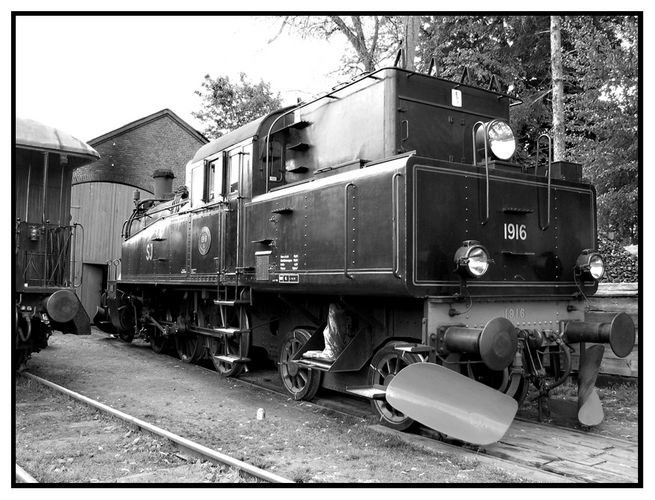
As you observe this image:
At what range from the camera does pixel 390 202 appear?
5.58 meters

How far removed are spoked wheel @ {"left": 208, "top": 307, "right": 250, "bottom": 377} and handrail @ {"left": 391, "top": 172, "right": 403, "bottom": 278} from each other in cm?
349

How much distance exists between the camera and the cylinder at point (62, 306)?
307 inches

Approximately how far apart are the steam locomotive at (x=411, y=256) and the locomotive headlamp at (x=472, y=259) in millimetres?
15

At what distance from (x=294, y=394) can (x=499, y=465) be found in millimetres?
3310

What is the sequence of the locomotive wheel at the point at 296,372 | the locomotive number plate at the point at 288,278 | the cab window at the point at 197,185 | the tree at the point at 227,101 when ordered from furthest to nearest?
the tree at the point at 227,101 → the cab window at the point at 197,185 → the locomotive wheel at the point at 296,372 → the locomotive number plate at the point at 288,278

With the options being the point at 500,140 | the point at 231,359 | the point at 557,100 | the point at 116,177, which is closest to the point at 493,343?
the point at 500,140

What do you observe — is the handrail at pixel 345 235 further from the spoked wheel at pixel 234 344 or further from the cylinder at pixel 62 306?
the cylinder at pixel 62 306

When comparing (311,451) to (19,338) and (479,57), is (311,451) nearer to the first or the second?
(19,338)

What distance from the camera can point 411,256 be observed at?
5.41 m

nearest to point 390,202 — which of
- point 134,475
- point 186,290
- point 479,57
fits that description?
point 134,475

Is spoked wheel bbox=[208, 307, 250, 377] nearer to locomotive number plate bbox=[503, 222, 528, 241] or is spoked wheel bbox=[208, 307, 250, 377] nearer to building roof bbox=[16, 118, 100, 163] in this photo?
building roof bbox=[16, 118, 100, 163]

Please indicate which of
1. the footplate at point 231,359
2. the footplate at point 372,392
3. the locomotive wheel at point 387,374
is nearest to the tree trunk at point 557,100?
the locomotive wheel at point 387,374

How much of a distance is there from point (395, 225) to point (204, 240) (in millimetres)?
4426

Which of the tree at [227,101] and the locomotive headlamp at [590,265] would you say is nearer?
the locomotive headlamp at [590,265]
